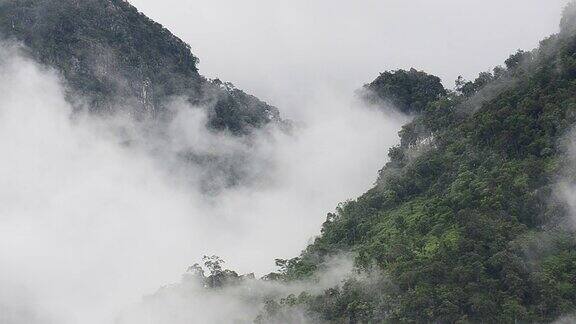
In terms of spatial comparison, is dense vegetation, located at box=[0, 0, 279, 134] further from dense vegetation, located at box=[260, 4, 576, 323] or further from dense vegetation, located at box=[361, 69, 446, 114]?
dense vegetation, located at box=[260, 4, 576, 323]

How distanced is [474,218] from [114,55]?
3656 cm

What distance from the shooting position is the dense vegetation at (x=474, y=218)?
39203 mm

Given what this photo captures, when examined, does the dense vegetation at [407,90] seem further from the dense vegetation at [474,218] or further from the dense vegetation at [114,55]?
the dense vegetation at [114,55]

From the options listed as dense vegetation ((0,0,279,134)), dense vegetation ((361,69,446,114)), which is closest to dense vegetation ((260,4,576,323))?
dense vegetation ((361,69,446,114))

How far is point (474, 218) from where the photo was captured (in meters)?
43.3

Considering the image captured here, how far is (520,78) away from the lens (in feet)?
171

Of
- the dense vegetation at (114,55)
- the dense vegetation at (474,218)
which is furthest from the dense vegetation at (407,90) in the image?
the dense vegetation at (114,55)

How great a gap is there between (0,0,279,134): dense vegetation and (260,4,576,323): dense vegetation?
2260 centimetres

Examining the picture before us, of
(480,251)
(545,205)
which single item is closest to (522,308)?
(480,251)

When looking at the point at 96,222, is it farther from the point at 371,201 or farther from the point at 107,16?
the point at 371,201

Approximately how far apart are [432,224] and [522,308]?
9345mm

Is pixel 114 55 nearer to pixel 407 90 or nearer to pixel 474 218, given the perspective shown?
pixel 407 90

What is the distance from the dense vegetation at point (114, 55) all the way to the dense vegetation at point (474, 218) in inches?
890

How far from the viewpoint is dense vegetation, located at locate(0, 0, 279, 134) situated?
6931 cm
